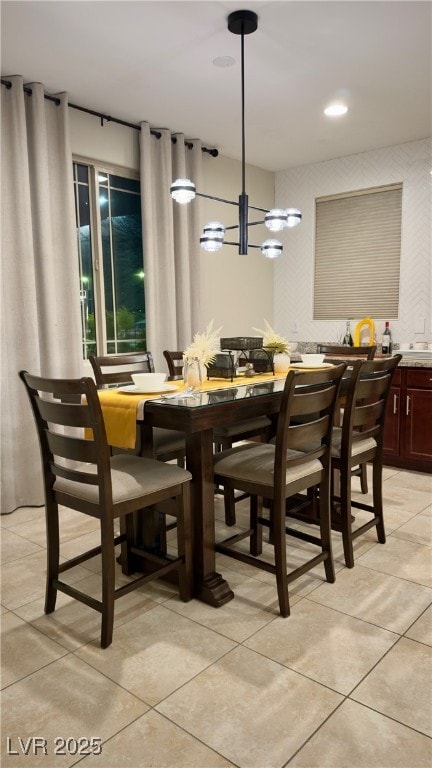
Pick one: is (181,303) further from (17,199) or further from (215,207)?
(17,199)

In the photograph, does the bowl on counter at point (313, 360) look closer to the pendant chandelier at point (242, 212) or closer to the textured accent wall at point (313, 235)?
the pendant chandelier at point (242, 212)

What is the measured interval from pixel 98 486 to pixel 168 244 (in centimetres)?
272

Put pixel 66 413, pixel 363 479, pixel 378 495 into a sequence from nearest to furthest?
pixel 66 413 → pixel 378 495 → pixel 363 479

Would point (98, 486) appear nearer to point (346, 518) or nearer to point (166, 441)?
point (166, 441)

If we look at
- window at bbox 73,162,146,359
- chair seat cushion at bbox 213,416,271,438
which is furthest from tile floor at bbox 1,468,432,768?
window at bbox 73,162,146,359

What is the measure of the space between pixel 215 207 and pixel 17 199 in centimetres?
206

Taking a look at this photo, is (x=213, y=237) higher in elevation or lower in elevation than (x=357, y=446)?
higher

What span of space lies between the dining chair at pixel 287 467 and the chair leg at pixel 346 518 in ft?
0.55

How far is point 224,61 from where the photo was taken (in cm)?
300

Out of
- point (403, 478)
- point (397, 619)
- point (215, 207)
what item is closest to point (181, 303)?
point (215, 207)

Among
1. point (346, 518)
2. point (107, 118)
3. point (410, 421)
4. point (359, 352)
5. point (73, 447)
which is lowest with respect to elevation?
point (346, 518)

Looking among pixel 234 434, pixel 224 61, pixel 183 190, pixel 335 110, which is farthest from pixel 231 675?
pixel 335 110

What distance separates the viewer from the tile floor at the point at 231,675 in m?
1.45

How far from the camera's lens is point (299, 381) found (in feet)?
6.31
